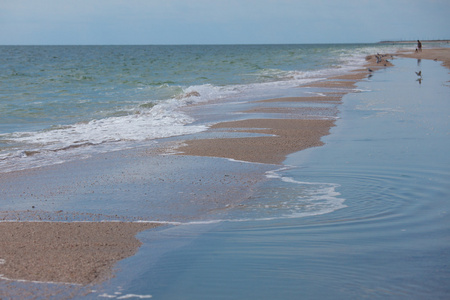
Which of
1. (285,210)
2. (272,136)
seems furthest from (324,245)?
(272,136)

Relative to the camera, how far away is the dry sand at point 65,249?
3.65 m

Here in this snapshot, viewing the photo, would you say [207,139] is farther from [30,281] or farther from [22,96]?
[22,96]

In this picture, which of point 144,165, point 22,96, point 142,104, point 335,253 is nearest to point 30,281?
point 335,253

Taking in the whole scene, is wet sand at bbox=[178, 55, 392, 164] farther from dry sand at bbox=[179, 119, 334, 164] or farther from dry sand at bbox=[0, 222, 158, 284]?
dry sand at bbox=[0, 222, 158, 284]

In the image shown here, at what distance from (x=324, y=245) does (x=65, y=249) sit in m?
2.14

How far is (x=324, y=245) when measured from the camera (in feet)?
13.8

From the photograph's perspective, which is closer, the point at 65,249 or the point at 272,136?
the point at 65,249

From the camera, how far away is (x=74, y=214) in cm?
530

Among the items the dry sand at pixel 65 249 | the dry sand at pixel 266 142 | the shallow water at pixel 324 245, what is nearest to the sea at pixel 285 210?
the shallow water at pixel 324 245

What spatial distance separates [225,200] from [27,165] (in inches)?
160

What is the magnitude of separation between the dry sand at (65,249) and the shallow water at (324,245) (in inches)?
7.0

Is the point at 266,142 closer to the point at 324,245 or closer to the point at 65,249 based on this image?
the point at 324,245

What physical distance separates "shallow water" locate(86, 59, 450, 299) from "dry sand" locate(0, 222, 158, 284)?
179 millimetres

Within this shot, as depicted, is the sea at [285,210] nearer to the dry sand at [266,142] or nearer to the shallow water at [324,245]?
the shallow water at [324,245]
